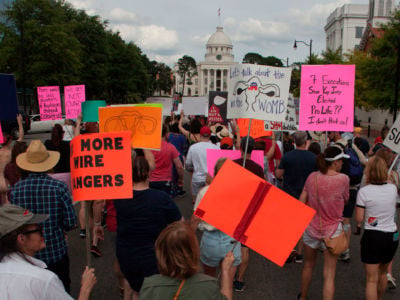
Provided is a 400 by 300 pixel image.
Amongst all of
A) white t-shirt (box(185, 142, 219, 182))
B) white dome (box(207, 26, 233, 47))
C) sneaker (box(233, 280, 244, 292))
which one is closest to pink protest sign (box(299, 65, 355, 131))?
white t-shirt (box(185, 142, 219, 182))

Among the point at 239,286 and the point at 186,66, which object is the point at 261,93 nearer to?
the point at 239,286

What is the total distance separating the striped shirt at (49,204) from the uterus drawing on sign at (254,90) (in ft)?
7.99

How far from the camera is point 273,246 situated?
8.75ft

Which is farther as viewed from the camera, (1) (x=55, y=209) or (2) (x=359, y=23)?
(2) (x=359, y=23)

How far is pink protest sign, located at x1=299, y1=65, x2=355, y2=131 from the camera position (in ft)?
19.7

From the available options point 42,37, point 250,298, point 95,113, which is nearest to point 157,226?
point 250,298

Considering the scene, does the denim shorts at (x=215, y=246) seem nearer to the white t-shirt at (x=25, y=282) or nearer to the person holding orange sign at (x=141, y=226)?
the person holding orange sign at (x=141, y=226)

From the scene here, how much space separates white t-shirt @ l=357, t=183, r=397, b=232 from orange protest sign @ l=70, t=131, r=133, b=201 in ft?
7.59

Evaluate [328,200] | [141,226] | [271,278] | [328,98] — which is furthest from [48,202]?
[328,98]

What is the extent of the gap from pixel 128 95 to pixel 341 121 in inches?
2090

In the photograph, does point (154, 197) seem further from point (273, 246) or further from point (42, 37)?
point (42, 37)

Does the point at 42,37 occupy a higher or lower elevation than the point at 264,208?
higher

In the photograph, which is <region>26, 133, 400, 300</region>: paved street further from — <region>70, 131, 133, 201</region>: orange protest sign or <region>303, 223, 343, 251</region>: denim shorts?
<region>70, 131, 133, 201</region>: orange protest sign

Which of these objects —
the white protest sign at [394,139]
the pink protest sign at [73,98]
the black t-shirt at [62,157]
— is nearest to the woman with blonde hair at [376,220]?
the white protest sign at [394,139]
